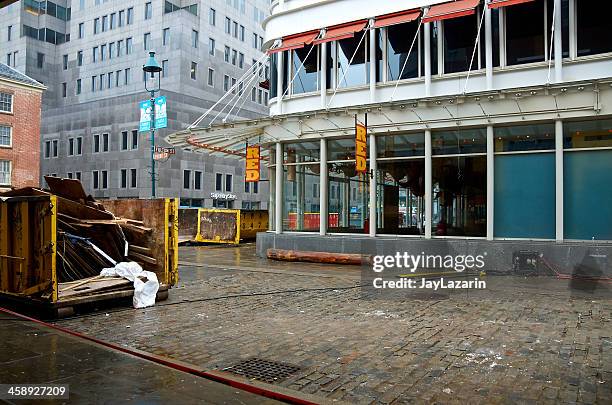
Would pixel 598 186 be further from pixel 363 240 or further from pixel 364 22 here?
pixel 364 22

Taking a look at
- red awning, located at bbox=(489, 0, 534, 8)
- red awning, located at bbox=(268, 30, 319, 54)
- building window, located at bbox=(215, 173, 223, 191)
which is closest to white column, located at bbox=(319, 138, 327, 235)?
red awning, located at bbox=(268, 30, 319, 54)

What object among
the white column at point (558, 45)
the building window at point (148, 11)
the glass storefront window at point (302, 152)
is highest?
the building window at point (148, 11)

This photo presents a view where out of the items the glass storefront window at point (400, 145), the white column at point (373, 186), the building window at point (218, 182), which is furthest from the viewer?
the building window at point (218, 182)

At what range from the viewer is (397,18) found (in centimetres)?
1677

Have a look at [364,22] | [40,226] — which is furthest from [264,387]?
[364,22]

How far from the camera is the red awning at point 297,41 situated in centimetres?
→ 1822

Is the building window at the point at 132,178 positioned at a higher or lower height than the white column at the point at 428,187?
higher

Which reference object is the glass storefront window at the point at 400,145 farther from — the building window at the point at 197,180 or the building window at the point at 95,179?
the building window at the point at 95,179

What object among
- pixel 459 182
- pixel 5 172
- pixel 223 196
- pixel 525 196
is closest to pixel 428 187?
pixel 459 182

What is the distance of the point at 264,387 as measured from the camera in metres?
5.04

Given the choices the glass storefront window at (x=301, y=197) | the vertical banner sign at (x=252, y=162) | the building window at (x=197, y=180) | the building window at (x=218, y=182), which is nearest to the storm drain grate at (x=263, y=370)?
the glass storefront window at (x=301, y=197)

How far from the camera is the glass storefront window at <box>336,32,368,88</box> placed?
17.8m

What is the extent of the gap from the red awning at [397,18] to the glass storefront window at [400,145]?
373 centimetres

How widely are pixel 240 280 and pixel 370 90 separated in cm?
832
